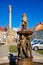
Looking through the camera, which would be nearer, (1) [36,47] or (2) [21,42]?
(2) [21,42]

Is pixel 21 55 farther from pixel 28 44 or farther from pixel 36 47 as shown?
pixel 36 47

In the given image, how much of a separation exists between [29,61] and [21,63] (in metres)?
0.54

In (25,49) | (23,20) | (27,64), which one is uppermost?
(23,20)

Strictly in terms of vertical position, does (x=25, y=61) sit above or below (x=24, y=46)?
below

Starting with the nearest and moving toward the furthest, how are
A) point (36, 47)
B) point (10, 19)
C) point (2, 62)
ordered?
point (2, 62)
point (36, 47)
point (10, 19)

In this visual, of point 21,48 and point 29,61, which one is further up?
point 21,48

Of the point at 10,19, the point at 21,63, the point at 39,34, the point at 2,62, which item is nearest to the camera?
the point at 21,63

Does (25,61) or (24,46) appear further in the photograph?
(24,46)

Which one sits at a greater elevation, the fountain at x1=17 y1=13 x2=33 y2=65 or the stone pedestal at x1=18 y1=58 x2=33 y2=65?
the fountain at x1=17 y1=13 x2=33 y2=65

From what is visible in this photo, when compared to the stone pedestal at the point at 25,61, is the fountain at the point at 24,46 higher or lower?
higher

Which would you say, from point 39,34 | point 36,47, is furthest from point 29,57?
point 39,34

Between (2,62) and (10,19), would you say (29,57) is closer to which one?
(2,62)

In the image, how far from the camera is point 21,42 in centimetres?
1294

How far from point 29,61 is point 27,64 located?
266mm
